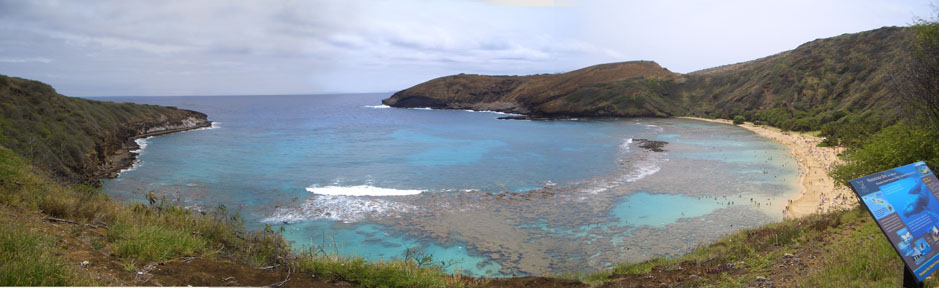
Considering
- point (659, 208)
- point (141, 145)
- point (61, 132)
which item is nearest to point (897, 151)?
point (659, 208)

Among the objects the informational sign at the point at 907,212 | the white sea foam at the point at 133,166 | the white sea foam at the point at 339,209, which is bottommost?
the white sea foam at the point at 133,166

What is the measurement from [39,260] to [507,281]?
218 inches

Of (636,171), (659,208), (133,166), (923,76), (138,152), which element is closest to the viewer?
(923,76)

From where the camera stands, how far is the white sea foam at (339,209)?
15914 mm

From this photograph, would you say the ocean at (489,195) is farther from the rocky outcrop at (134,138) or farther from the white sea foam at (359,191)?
the rocky outcrop at (134,138)

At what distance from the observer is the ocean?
1293 centimetres

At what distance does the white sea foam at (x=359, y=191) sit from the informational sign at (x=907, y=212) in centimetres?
1660

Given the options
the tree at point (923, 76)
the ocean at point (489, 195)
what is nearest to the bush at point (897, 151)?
the tree at point (923, 76)

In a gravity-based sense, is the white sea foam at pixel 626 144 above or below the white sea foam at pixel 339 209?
above

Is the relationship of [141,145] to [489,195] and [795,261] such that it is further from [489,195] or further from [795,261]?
[795,261]

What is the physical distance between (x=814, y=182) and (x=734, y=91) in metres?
59.1

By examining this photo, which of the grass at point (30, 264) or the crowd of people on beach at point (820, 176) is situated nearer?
the grass at point (30, 264)

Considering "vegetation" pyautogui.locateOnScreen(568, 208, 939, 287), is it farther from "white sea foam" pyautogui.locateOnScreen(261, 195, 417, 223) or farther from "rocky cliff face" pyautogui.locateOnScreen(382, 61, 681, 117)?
"rocky cliff face" pyautogui.locateOnScreen(382, 61, 681, 117)

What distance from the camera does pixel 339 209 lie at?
17.1 meters
